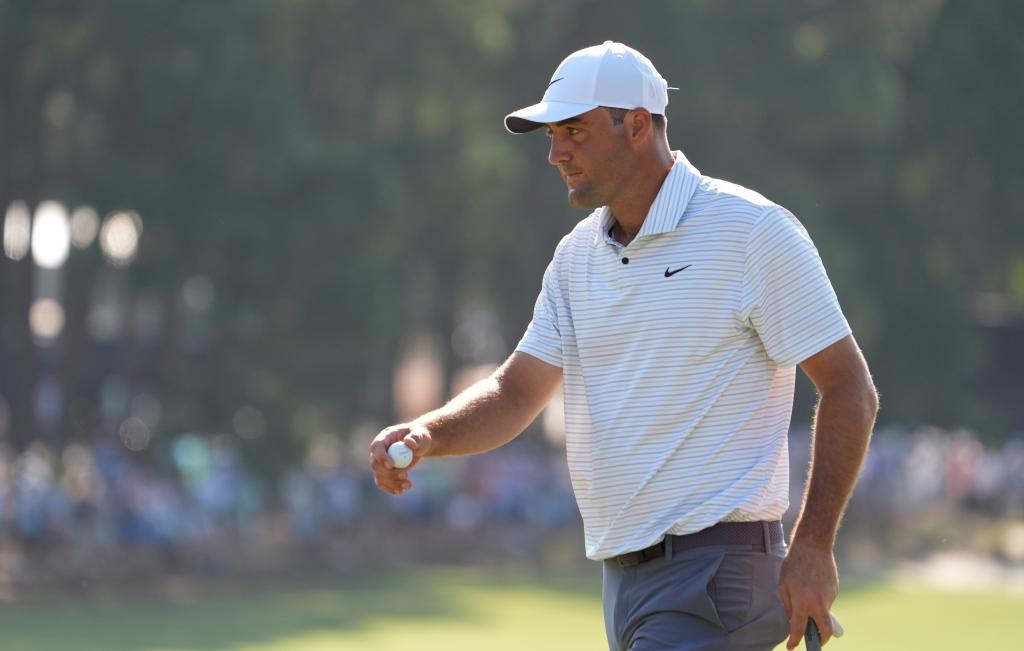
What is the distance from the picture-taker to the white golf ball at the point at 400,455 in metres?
3.70

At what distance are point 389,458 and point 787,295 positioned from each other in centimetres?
90

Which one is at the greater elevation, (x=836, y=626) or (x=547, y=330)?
(x=547, y=330)

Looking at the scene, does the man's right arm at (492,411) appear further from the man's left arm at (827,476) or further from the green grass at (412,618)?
the green grass at (412,618)

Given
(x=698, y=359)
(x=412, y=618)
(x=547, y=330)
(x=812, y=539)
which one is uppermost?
(x=412, y=618)

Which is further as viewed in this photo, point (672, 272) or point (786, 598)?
point (672, 272)

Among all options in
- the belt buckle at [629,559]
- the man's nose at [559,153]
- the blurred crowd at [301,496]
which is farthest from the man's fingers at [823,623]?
the blurred crowd at [301,496]

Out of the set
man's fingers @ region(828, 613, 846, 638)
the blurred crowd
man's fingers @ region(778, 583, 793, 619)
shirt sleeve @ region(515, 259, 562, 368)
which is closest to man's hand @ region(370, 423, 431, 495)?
shirt sleeve @ region(515, 259, 562, 368)

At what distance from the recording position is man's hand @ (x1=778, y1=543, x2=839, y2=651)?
339 centimetres

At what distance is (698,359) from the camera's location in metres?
3.59

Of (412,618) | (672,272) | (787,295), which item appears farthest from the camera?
(412,618)

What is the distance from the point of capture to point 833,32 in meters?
31.8

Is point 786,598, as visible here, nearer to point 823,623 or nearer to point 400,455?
point 823,623

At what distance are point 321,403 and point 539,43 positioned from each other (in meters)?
7.61

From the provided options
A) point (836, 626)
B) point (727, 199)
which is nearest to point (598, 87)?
point (727, 199)
